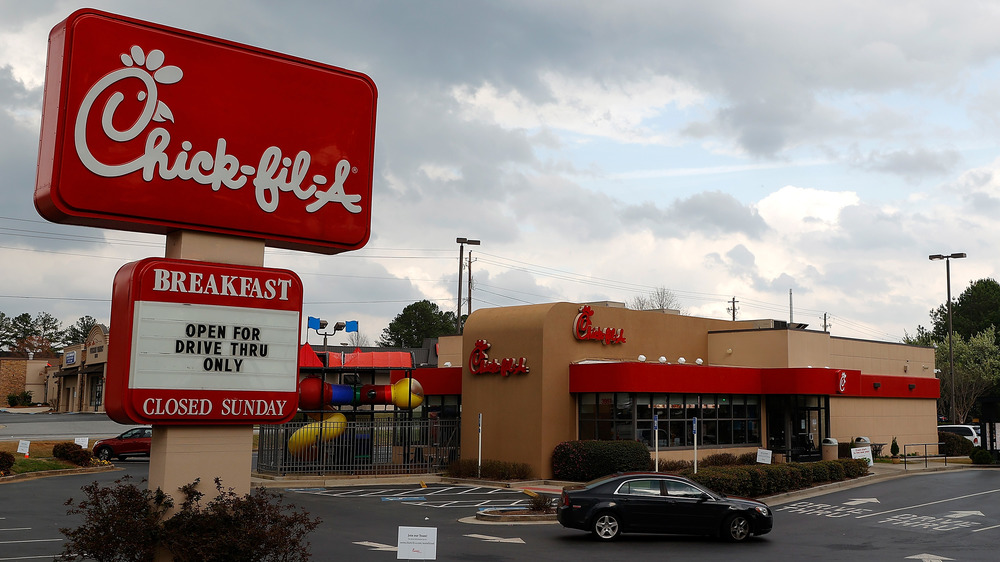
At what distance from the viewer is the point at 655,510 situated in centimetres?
2000

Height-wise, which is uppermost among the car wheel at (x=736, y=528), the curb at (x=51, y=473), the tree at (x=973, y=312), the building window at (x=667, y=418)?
the tree at (x=973, y=312)

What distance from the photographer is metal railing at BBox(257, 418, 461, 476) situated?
1281 inches

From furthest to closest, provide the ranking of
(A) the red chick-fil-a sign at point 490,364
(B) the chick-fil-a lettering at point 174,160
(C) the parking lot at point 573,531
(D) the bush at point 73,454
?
(D) the bush at point 73,454, (A) the red chick-fil-a sign at point 490,364, (C) the parking lot at point 573,531, (B) the chick-fil-a lettering at point 174,160

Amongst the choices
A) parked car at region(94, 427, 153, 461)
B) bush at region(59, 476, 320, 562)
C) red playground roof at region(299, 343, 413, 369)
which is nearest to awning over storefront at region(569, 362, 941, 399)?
red playground roof at region(299, 343, 413, 369)

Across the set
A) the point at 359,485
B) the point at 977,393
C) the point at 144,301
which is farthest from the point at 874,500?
the point at 977,393

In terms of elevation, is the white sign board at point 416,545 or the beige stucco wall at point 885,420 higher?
the beige stucco wall at point 885,420

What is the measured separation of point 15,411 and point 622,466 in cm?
7420

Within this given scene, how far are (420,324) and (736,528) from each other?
94.0 meters

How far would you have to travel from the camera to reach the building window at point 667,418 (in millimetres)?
32188

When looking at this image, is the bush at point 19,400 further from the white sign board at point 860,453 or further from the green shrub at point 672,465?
the white sign board at point 860,453

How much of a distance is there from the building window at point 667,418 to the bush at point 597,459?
105 centimetres

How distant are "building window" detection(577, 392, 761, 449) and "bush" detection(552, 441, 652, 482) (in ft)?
3.46

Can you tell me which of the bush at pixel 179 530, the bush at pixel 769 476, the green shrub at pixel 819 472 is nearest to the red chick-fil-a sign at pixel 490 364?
the bush at pixel 769 476

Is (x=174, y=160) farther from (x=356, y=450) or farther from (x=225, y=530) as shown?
(x=356, y=450)
